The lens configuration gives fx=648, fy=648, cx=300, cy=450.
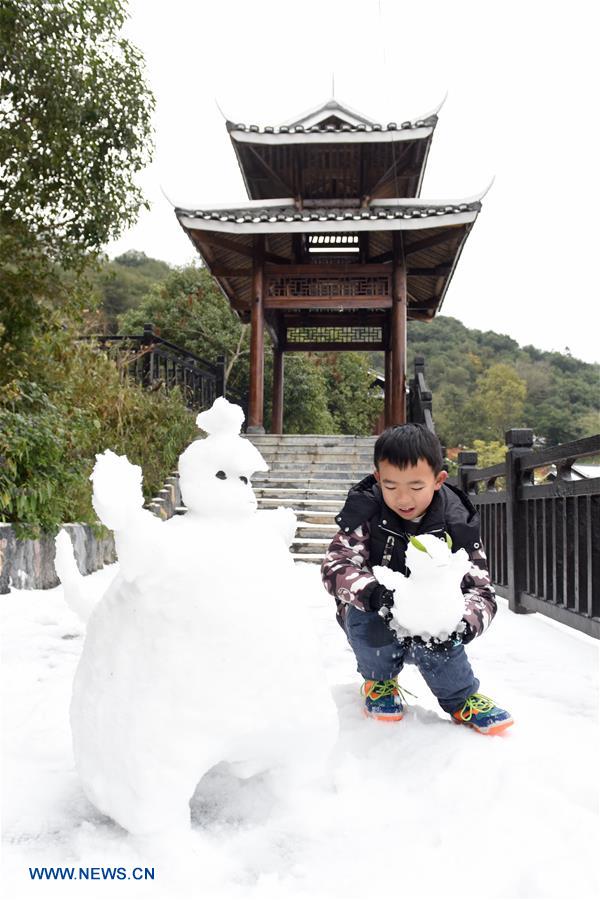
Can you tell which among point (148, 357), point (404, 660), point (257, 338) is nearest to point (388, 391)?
point (257, 338)

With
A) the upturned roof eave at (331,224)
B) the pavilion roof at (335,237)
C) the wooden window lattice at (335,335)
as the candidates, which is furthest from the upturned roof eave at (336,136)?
the wooden window lattice at (335,335)

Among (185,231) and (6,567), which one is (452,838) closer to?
(6,567)

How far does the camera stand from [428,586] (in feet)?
5.04

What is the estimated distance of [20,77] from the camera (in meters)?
5.13

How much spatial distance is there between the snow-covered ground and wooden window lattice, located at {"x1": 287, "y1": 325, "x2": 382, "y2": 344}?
1047 cm

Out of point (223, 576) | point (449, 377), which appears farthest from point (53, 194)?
point (449, 377)

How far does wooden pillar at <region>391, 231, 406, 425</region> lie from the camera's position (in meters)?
9.65

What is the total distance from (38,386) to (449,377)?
104ft

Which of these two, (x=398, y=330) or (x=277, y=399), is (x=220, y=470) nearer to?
(x=398, y=330)

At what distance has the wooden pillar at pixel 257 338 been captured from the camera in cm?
970

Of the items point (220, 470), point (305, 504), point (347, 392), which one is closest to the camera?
point (220, 470)

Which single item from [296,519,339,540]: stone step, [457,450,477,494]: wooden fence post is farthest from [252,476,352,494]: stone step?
[457,450,477,494]: wooden fence post

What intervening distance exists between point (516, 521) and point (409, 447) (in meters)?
2.70

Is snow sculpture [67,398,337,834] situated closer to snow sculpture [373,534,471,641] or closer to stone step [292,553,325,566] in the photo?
snow sculpture [373,534,471,641]
